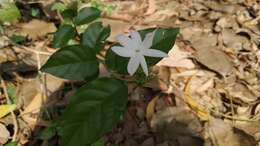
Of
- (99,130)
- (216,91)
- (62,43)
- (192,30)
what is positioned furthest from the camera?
(192,30)

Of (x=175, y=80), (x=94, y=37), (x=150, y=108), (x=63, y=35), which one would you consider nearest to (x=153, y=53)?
(x=94, y=37)

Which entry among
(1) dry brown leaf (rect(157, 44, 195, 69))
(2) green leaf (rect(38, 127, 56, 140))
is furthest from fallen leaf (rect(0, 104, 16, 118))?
(1) dry brown leaf (rect(157, 44, 195, 69))

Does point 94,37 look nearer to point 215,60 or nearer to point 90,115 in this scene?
point 90,115

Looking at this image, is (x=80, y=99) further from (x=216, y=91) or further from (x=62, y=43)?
(x=216, y=91)

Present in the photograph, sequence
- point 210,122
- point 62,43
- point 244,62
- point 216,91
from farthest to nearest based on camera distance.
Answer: point 244,62
point 216,91
point 210,122
point 62,43

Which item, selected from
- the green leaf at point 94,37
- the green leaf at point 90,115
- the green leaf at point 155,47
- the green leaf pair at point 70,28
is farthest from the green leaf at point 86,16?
the green leaf at point 90,115

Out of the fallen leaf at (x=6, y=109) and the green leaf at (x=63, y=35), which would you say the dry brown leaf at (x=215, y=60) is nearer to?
the green leaf at (x=63, y=35)

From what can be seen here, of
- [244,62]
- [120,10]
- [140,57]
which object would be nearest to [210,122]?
[244,62]
